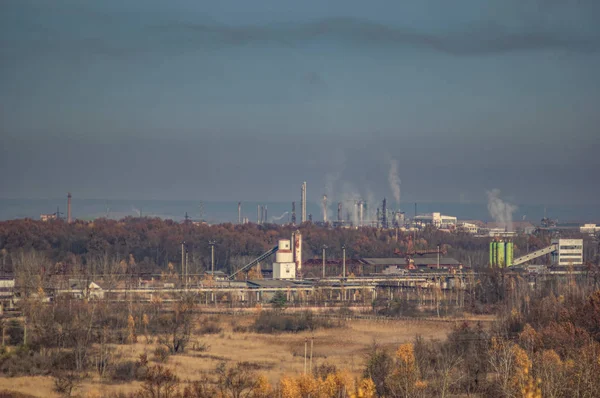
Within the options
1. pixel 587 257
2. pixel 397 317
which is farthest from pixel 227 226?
pixel 397 317

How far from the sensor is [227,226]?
102 m

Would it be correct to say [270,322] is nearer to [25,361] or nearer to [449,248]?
[25,361]

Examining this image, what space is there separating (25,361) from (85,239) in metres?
52.1

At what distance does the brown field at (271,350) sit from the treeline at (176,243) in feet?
89.6

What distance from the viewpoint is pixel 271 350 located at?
37.8 metres

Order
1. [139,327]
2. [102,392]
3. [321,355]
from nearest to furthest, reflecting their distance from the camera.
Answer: [102,392] → [321,355] → [139,327]

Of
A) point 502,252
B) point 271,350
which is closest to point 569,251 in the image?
point 502,252

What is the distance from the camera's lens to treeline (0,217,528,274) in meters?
78.1

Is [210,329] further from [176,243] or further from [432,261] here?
[176,243]

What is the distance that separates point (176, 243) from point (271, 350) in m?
49.1

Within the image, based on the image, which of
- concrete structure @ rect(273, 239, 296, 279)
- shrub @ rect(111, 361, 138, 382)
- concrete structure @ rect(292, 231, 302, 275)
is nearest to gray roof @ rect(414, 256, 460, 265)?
concrete structure @ rect(292, 231, 302, 275)

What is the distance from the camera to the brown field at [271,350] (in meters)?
29.9

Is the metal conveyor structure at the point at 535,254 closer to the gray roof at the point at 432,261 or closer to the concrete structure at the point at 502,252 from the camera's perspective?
the concrete structure at the point at 502,252

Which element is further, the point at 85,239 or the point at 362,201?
the point at 362,201
